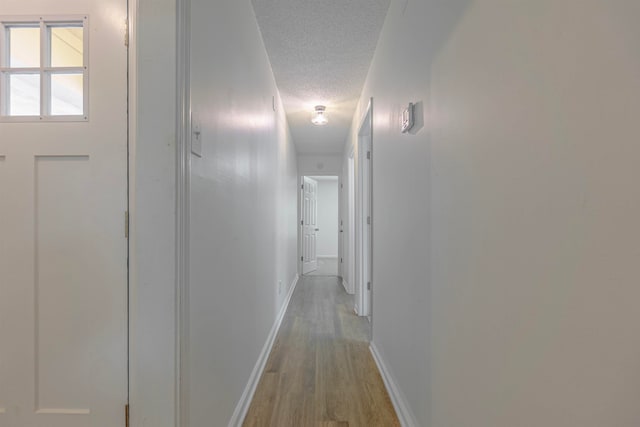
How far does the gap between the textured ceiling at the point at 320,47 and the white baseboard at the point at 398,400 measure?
236 centimetres

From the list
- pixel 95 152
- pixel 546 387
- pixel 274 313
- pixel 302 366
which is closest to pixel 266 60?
pixel 95 152

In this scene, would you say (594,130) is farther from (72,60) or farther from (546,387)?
(72,60)

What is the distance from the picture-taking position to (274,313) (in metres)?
2.94

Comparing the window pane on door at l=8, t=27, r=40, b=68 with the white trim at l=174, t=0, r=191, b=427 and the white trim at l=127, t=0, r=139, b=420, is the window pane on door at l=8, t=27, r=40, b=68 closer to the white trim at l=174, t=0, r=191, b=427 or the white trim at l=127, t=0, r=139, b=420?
the white trim at l=127, t=0, r=139, b=420

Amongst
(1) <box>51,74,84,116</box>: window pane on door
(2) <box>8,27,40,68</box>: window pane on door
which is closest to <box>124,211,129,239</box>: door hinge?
(1) <box>51,74,84,116</box>: window pane on door

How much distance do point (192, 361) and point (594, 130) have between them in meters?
1.25

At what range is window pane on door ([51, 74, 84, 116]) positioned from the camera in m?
1.09

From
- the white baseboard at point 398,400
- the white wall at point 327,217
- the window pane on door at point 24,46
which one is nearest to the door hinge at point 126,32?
the window pane on door at point 24,46

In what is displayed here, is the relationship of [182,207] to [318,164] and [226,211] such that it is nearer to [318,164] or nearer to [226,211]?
[226,211]

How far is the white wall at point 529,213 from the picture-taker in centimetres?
48

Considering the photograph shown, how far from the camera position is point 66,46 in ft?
3.65

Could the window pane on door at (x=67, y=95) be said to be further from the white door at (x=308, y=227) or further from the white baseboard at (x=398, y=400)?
the white door at (x=308, y=227)

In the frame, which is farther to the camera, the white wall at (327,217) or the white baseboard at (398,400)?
the white wall at (327,217)

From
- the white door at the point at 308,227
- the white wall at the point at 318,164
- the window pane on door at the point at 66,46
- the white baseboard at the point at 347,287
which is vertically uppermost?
the white wall at the point at 318,164
